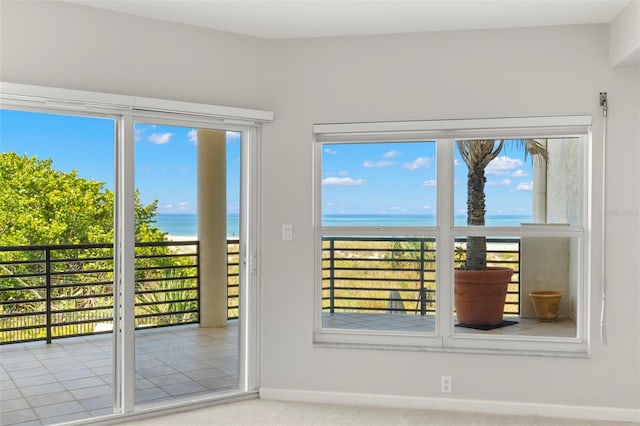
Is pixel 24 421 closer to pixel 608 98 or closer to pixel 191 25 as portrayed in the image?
pixel 191 25

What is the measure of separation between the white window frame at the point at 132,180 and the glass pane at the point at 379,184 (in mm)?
534

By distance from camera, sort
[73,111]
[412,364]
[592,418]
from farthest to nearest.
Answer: [412,364]
[592,418]
[73,111]

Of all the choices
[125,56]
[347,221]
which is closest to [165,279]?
[347,221]

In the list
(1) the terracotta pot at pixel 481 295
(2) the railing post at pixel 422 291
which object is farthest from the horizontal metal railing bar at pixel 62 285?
(1) the terracotta pot at pixel 481 295

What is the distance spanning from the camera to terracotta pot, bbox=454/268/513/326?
4090 mm

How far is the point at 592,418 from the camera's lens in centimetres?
381

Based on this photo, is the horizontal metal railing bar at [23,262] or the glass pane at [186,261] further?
the glass pane at [186,261]

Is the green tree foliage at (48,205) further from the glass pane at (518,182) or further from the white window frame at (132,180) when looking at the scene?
the glass pane at (518,182)

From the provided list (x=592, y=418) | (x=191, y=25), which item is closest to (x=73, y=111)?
(x=191, y=25)

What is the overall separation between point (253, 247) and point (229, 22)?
1.51 m

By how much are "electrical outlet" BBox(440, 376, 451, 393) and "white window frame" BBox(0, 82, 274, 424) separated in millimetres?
1266

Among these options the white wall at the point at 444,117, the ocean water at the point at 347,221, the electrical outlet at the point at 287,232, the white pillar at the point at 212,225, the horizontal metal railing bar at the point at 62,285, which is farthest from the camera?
the electrical outlet at the point at 287,232

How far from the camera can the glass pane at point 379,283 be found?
4.16m

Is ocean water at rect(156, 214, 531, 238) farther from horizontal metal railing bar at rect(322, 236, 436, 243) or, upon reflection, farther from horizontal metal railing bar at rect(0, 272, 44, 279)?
horizontal metal railing bar at rect(0, 272, 44, 279)
